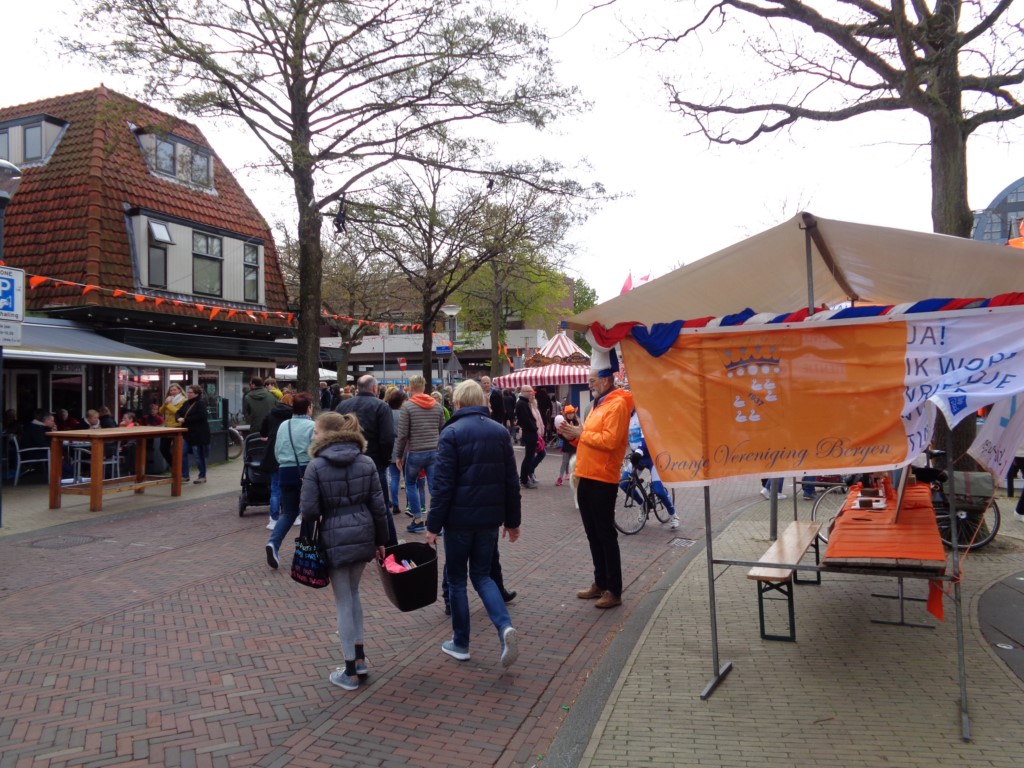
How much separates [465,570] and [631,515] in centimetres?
536

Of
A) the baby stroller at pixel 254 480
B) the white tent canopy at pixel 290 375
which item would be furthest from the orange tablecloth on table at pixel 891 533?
the white tent canopy at pixel 290 375

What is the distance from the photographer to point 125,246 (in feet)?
58.9

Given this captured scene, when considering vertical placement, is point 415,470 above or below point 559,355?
below

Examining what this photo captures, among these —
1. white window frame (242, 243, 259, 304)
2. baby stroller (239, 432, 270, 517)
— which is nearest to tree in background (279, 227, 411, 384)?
white window frame (242, 243, 259, 304)

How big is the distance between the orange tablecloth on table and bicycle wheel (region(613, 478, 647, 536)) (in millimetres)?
3660

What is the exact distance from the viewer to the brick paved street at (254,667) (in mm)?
3971

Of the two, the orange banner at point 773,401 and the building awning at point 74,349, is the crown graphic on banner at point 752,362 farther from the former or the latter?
the building awning at point 74,349

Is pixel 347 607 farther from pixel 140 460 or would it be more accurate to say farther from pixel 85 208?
pixel 85 208

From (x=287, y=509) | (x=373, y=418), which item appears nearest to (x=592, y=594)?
(x=287, y=509)

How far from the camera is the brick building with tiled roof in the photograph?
1684cm

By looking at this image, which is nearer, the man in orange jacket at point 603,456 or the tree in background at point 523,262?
the man in orange jacket at point 603,456

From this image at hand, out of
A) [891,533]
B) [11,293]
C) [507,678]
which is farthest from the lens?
[11,293]

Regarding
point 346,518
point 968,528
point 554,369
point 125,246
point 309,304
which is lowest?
point 968,528

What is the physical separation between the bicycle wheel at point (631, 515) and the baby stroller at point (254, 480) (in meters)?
4.75
